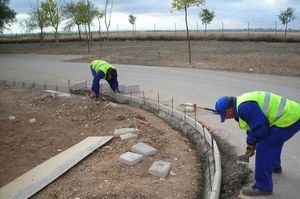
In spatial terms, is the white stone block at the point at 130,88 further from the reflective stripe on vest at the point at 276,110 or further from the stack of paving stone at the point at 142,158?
the reflective stripe on vest at the point at 276,110

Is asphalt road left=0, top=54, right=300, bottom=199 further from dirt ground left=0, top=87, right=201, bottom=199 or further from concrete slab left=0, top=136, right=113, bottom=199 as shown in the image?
concrete slab left=0, top=136, right=113, bottom=199

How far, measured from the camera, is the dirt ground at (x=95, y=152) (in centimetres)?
592

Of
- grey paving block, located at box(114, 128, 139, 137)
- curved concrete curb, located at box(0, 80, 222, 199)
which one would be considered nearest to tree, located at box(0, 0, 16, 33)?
curved concrete curb, located at box(0, 80, 222, 199)

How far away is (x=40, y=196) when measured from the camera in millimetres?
5898

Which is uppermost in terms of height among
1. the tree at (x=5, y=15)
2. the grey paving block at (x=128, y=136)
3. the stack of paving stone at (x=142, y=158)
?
the tree at (x=5, y=15)

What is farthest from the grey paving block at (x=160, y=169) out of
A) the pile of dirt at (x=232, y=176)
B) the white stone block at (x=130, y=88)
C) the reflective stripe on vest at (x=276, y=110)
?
the white stone block at (x=130, y=88)

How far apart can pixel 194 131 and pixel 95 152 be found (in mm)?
2334

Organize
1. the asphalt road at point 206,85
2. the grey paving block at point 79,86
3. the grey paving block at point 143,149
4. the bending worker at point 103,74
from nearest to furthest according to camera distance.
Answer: the asphalt road at point 206,85
the grey paving block at point 143,149
the bending worker at point 103,74
the grey paving block at point 79,86

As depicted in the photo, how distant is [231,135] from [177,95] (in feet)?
14.6

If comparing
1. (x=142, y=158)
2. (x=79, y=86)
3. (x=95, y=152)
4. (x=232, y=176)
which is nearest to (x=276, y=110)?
(x=232, y=176)

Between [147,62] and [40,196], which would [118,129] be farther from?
[147,62]

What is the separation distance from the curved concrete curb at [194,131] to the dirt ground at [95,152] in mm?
240

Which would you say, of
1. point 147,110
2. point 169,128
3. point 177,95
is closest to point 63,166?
point 169,128

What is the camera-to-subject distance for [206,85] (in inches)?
552
